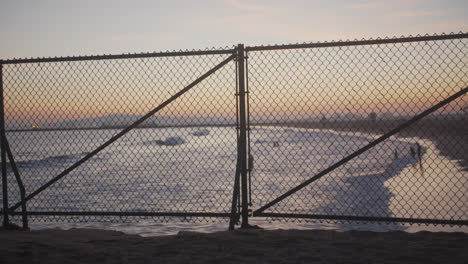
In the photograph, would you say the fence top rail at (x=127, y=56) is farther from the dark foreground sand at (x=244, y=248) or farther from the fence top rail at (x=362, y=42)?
the dark foreground sand at (x=244, y=248)

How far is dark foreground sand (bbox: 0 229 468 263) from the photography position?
352cm

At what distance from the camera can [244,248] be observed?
3.83 metres

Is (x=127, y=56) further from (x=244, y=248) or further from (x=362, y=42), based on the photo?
(x=362, y=42)

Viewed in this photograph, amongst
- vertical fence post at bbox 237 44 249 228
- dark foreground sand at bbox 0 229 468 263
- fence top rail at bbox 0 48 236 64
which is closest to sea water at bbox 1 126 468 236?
vertical fence post at bbox 237 44 249 228

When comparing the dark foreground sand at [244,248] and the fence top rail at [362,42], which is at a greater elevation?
the fence top rail at [362,42]

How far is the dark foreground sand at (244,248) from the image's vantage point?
352 centimetres

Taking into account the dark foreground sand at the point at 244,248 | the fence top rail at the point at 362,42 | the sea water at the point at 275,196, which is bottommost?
the dark foreground sand at the point at 244,248

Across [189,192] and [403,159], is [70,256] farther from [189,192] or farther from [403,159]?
[403,159]

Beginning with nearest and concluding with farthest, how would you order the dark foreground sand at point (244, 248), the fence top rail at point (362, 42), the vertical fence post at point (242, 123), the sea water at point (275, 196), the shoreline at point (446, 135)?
1. the dark foreground sand at point (244, 248)
2. the fence top rail at point (362, 42)
3. the vertical fence post at point (242, 123)
4. the sea water at point (275, 196)
5. the shoreline at point (446, 135)

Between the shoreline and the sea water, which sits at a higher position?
the shoreline

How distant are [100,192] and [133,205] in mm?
2717

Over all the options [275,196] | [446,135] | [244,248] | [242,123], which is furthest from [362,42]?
[446,135]

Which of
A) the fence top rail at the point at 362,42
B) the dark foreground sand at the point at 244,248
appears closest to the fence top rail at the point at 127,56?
the fence top rail at the point at 362,42

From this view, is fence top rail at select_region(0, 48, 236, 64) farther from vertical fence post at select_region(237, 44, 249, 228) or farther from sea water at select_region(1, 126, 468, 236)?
sea water at select_region(1, 126, 468, 236)
